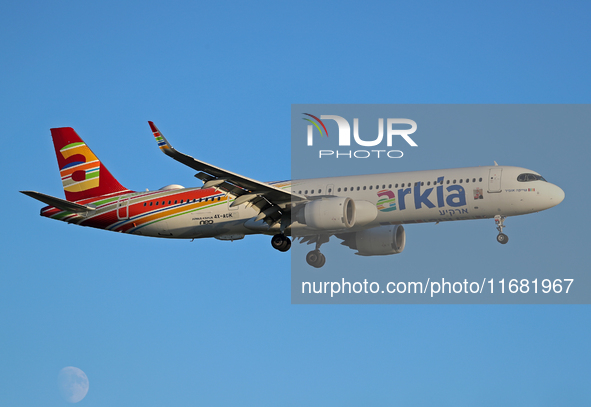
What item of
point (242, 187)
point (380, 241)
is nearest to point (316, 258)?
point (380, 241)

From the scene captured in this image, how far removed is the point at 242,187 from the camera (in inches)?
1334

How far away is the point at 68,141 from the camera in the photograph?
43.5 m

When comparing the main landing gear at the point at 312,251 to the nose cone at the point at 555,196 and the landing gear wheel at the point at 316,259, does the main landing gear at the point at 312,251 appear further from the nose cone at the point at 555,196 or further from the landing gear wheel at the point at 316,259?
the nose cone at the point at 555,196

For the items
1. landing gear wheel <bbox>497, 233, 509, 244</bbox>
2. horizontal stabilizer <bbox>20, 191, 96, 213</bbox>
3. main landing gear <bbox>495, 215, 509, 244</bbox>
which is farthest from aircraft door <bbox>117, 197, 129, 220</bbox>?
landing gear wheel <bbox>497, 233, 509, 244</bbox>

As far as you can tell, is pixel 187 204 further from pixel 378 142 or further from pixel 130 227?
pixel 378 142

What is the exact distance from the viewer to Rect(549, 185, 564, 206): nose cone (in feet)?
108

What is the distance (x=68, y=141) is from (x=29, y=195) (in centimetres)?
966

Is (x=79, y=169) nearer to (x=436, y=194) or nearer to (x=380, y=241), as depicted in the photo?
(x=380, y=241)

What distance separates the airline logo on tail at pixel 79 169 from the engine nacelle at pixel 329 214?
14490mm

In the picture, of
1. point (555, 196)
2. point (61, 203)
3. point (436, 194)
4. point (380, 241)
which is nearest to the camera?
point (555, 196)

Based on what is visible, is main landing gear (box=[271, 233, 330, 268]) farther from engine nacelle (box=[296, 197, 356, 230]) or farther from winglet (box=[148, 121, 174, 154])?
winglet (box=[148, 121, 174, 154])

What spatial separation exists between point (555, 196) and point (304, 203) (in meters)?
11.5

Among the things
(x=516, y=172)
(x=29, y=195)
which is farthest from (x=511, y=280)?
(x=29, y=195)

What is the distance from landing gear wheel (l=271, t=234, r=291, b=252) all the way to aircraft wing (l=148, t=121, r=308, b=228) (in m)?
1.78
